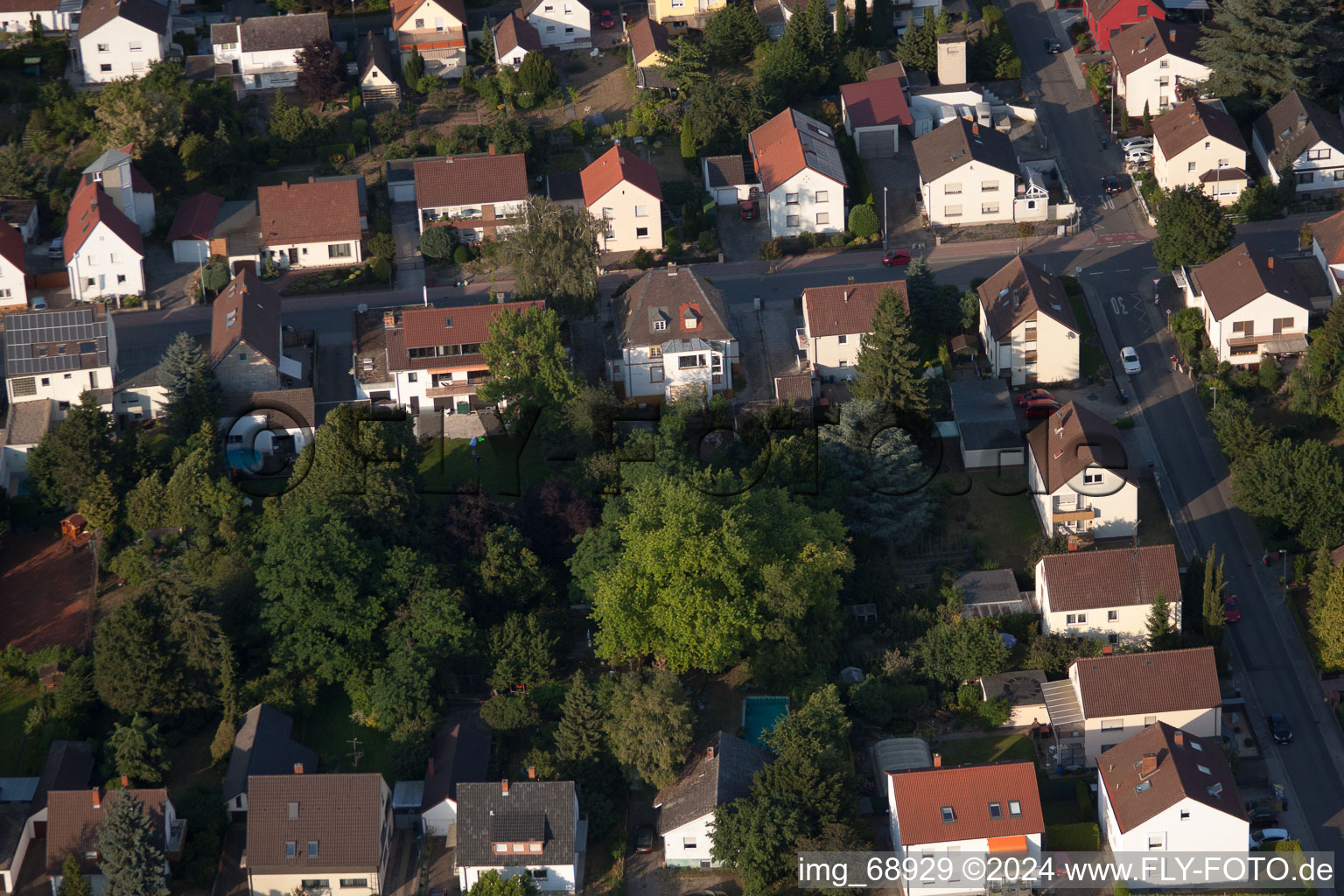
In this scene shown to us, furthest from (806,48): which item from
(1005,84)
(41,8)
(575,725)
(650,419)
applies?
(575,725)

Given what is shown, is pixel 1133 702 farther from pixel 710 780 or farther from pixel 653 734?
pixel 653 734

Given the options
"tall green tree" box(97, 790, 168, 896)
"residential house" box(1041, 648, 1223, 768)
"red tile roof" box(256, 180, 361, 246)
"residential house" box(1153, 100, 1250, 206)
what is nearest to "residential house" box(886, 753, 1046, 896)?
"residential house" box(1041, 648, 1223, 768)

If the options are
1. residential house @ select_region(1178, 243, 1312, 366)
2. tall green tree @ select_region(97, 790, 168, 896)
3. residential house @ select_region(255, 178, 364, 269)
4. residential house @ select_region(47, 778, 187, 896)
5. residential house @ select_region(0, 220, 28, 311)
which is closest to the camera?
tall green tree @ select_region(97, 790, 168, 896)

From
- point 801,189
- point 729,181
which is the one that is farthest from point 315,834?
point 729,181

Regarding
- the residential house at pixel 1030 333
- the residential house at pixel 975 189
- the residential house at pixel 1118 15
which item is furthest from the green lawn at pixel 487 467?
the residential house at pixel 1118 15

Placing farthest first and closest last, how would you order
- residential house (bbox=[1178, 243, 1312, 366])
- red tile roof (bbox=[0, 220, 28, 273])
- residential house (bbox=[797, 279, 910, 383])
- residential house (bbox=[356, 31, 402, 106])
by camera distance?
residential house (bbox=[356, 31, 402, 106]) < red tile roof (bbox=[0, 220, 28, 273]) < residential house (bbox=[797, 279, 910, 383]) < residential house (bbox=[1178, 243, 1312, 366])

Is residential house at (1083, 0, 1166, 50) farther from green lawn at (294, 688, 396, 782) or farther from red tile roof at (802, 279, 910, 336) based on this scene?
green lawn at (294, 688, 396, 782)

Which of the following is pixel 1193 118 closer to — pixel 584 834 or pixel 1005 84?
pixel 1005 84
